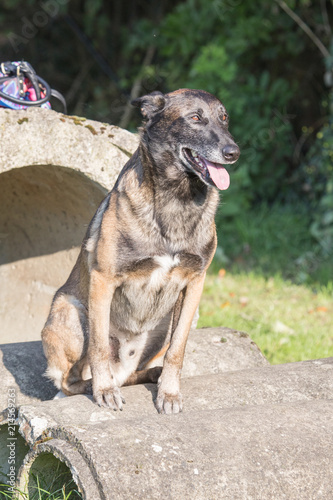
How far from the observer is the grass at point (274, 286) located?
15.9 feet

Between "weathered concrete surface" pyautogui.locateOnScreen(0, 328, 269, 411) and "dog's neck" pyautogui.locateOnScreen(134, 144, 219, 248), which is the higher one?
"dog's neck" pyautogui.locateOnScreen(134, 144, 219, 248)

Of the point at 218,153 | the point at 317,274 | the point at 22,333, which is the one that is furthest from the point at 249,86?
the point at 218,153

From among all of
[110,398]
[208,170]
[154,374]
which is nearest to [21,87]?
[208,170]

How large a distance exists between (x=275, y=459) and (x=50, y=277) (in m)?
2.78

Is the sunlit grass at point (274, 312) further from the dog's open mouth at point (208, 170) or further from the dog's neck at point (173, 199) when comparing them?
the dog's open mouth at point (208, 170)

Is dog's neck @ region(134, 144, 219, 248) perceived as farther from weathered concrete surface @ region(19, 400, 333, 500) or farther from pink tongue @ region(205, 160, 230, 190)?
weathered concrete surface @ region(19, 400, 333, 500)

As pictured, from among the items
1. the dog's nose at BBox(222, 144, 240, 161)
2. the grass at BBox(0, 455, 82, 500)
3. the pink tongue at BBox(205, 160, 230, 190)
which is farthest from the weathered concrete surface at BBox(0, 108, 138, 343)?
the grass at BBox(0, 455, 82, 500)

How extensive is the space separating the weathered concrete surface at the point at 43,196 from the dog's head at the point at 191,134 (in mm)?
617

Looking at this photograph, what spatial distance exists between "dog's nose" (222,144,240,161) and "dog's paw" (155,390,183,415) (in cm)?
109

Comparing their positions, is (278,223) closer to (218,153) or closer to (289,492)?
(218,153)

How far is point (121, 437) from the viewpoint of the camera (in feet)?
7.23

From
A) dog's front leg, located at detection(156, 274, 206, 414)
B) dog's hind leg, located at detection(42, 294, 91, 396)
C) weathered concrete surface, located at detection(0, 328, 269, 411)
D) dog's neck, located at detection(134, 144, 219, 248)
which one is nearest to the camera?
dog's front leg, located at detection(156, 274, 206, 414)

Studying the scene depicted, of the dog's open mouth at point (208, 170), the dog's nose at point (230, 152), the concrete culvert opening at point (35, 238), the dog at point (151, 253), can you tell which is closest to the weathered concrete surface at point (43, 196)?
the concrete culvert opening at point (35, 238)

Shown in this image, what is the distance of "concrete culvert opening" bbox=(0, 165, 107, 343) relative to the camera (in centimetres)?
425
